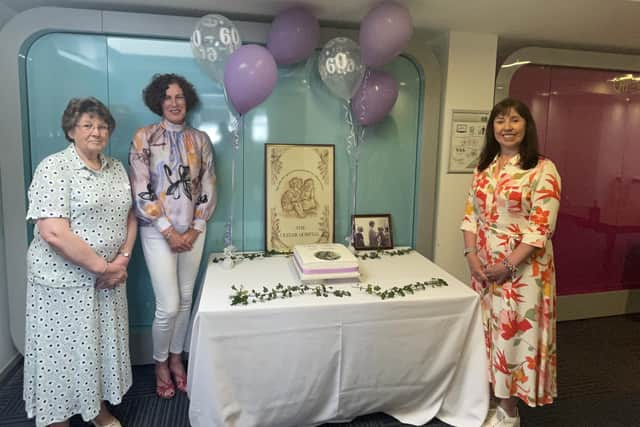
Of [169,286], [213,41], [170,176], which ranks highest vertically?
[213,41]

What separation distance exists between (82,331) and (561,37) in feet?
10.9

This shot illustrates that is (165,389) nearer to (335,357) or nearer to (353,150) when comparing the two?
(335,357)

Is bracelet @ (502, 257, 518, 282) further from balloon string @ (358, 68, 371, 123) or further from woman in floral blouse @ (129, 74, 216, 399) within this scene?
woman in floral blouse @ (129, 74, 216, 399)

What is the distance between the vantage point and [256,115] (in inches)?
98.3

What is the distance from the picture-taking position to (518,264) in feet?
6.15

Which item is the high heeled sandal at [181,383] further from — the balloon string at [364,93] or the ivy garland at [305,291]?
the balloon string at [364,93]

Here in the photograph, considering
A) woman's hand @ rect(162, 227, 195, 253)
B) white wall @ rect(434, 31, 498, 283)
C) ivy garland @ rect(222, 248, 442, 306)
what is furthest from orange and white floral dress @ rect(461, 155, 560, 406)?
woman's hand @ rect(162, 227, 195, 253)

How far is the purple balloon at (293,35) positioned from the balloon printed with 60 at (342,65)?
11 centimetres

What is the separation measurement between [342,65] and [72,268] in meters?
1.59

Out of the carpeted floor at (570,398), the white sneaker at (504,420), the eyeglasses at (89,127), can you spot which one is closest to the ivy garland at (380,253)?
the carpeted floor at (570,398)

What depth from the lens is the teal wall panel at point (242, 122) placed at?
2.30m

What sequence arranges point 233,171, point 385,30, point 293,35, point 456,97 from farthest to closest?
1. point 456,97
2. point 233,171
3. point 293,35
4. point 385,30

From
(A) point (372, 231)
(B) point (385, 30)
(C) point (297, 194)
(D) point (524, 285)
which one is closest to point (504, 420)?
(D) point (524, 285)

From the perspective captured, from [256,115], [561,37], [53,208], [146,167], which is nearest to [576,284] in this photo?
[561,37]
